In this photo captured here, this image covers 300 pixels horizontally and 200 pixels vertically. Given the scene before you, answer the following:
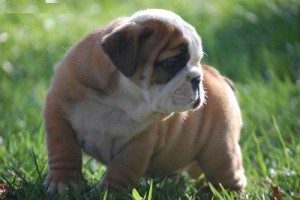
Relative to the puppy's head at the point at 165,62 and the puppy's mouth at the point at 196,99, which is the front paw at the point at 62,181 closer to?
the puppy's head at the point at 165,62

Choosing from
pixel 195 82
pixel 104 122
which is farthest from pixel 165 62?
pixel 104 122

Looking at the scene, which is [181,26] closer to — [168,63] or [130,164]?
[168,63]

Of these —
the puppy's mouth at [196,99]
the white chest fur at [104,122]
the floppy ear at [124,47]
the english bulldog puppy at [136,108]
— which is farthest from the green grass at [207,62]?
the floppy ear at [124,47]

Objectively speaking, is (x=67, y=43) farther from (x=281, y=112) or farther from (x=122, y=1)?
(x=281, y=112)

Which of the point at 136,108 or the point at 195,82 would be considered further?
the point at 136,108

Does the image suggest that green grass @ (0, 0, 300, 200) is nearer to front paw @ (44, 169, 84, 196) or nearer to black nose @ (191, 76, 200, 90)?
front paw @ (44, 169, 84, 196)

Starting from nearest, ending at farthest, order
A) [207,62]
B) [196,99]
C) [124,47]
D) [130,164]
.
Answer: [124,47], [196,99], [130,164], [207,62]

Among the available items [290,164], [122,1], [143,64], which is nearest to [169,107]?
[143,64]
